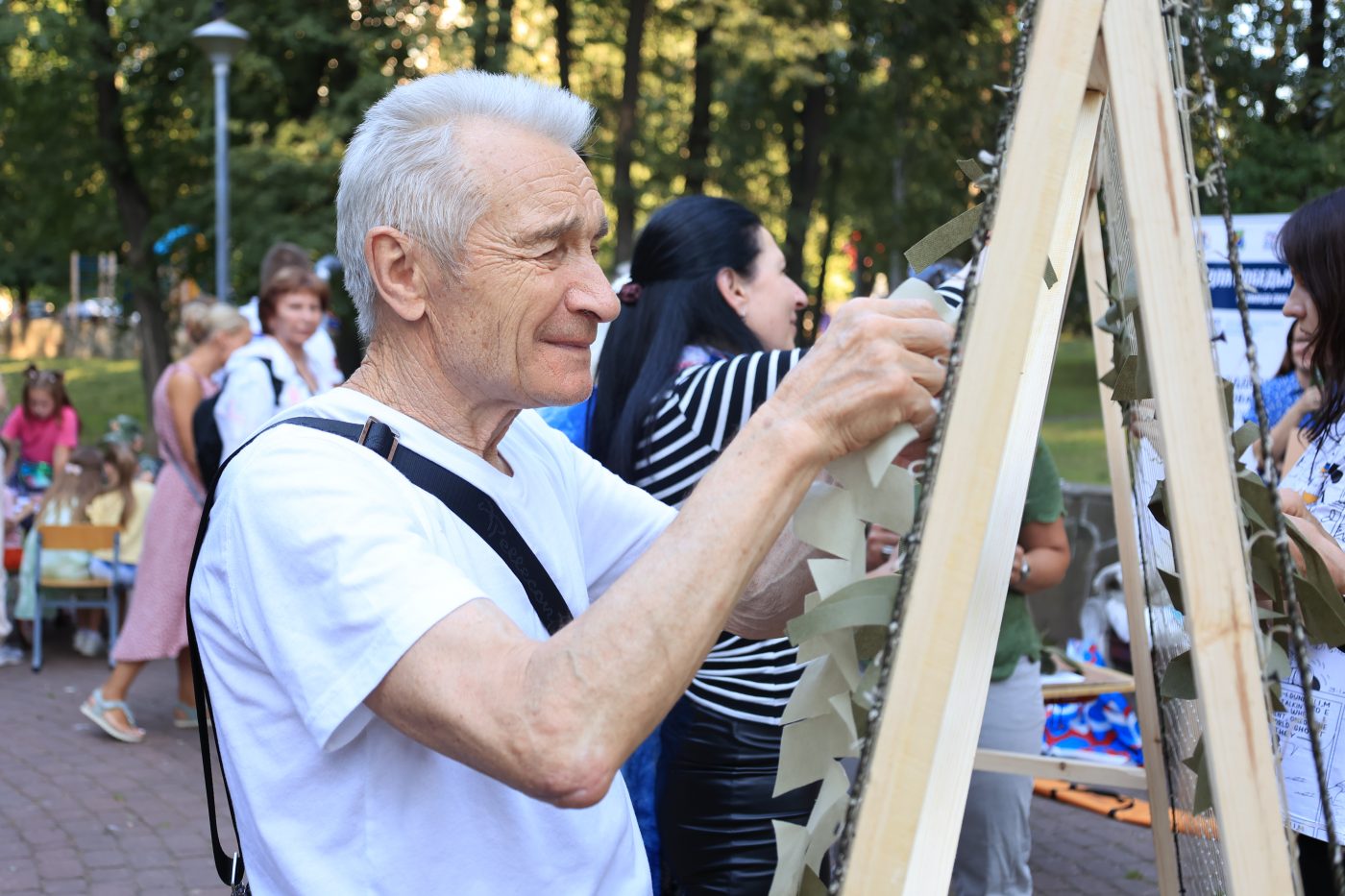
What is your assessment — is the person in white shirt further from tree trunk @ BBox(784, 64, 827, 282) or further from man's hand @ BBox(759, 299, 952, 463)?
tree trunk @ BBox(784, 64, 827, 282)

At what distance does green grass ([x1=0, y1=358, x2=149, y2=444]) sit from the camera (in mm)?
22672

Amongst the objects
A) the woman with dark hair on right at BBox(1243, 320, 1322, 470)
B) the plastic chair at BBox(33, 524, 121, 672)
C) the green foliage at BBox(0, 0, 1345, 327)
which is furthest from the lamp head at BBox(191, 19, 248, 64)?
the woman with dark hair on right at BBox(1243, 320, 1322, 470)

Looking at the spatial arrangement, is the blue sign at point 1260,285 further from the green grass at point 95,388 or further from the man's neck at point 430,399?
the green grass at point 95,388

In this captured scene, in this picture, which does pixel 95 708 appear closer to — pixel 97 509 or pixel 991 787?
pixel 97 509

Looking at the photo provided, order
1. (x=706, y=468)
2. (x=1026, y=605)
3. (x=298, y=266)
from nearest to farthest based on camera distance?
(x=706, y=468) < (x=1026, y=605) < (x=298, y=266)

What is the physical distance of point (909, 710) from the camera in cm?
100

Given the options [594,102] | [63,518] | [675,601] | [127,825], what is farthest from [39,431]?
[675,601]

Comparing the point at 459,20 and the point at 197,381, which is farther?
the point at 459,20

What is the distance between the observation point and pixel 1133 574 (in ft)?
6.89

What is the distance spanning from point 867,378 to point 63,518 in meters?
7.89

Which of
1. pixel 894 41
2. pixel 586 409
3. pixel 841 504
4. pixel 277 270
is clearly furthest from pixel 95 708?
pixel 894 41

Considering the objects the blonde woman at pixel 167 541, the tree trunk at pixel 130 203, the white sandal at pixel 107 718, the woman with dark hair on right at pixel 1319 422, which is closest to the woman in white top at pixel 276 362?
the blonde woman at pixel 167 541

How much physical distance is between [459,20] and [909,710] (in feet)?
54.6

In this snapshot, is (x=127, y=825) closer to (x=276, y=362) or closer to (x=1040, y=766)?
(x=276, y=362)
